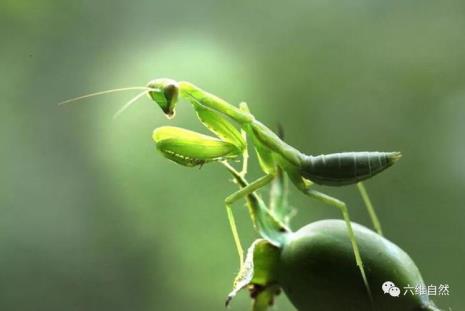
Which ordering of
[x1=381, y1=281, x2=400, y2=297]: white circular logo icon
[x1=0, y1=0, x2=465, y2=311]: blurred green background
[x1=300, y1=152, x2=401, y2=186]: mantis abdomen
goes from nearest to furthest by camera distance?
Result: [x1=381, y1=281, x2=400, y2=297]: white circular logo icon → [x1=300, y1=152, x2=401, y2=186]: mantis abdomen → [x1=0, y1=0, x2=465, y2=311]: blurred green background

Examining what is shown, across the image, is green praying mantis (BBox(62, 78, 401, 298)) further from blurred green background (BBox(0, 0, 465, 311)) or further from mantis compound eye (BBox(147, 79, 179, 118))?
blurred green background (BBox(0, 0, 465, 311))

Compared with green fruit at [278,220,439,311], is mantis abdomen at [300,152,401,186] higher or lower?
higher

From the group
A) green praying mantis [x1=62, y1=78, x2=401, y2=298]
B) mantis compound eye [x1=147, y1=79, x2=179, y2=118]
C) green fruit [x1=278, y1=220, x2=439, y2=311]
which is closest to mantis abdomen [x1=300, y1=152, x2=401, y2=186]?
A: green praying mantis [x1=62, y1=78, x2=401, y2=298]

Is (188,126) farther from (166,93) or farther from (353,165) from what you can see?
(353,165)

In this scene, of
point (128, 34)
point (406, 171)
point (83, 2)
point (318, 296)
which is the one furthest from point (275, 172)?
point (83, 2)

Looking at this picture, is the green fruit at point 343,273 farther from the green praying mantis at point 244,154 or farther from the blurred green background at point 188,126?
the blurred green background at point 188,126

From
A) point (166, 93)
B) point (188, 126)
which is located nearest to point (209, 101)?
point (166, 93)

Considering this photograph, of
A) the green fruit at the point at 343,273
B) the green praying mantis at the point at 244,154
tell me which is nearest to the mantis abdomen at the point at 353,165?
the green praying mantis at the point at 244,154
